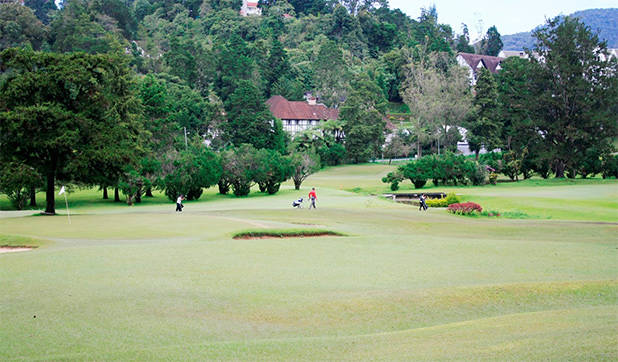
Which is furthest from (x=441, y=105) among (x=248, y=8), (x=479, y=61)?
(x=248, y=8)

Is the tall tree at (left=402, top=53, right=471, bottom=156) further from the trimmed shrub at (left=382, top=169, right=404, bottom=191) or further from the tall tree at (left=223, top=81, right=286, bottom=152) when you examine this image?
the trimmed shrub at (left=382, top=169, right=404, bottom=191)

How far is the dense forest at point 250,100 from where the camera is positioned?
39.5 metres

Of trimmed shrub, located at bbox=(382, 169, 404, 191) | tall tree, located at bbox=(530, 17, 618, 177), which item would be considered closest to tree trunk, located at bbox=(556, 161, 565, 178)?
tall tree, located at bbox=(530, 17, 618, 177)

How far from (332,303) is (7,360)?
274 inches

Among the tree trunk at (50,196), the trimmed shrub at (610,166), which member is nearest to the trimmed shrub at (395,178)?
the trimmed shrub at (610,166)

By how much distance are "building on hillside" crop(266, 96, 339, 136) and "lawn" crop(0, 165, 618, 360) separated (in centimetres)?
8706

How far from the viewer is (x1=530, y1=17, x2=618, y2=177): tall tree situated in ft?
234

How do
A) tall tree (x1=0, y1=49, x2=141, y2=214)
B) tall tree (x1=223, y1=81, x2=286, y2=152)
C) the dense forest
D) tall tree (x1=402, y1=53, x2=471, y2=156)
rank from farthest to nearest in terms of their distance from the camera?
tall tree (x1=223, y1=81, x2=286, y2=152) < tall tree (x1=402, y1=53, x2=471, y2=156) < the dense forest < tall tree (x1=0, y1=49, x2=141, y2=214)

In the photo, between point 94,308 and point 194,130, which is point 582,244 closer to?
point 94,308

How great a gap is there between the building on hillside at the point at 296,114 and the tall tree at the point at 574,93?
47.4m

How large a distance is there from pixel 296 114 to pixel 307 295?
101997mm

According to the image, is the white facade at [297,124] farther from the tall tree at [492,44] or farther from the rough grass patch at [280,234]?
the tall tree at [492,44]

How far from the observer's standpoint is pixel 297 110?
382 feet

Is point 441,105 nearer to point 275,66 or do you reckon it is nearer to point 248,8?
point 275,66
